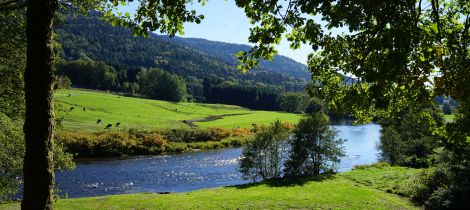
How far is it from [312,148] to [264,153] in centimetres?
629

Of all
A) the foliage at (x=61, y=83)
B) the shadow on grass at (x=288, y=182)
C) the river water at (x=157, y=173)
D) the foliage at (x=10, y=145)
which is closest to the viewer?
the foliage at (x=61, y=83)

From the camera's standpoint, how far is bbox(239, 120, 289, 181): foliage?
51.4 metres

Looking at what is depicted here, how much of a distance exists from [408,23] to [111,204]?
99.9 feet

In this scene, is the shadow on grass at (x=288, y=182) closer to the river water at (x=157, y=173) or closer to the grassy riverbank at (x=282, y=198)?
the grassy riverbank at (x=282, y=198)

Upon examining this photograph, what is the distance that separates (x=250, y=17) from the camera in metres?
10.1

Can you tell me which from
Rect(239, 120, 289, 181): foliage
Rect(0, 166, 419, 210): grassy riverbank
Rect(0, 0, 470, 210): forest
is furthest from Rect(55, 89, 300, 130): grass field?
Rect(0, 166, 419, 210): grassy riverbank

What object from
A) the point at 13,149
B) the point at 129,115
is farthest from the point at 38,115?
the point at 129,115

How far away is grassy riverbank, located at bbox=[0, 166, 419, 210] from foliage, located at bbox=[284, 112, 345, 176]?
183 inches

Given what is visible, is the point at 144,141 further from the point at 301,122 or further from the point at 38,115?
the point at 38,115

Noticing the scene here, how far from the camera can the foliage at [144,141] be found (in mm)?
71938

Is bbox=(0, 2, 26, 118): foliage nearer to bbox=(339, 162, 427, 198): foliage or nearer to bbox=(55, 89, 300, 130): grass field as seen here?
bbox=(339, 162, 427, 198): foliage

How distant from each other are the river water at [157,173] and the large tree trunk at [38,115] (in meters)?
32.1

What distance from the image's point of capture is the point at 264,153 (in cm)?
5191

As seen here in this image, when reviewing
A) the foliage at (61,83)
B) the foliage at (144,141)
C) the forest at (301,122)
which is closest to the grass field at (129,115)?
the forest at (301,122)
